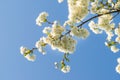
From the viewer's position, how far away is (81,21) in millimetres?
12273

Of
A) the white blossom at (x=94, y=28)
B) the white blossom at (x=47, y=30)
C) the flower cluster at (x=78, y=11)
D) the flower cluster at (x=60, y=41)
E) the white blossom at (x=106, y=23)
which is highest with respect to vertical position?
the white blossom at (x=94, y=28)

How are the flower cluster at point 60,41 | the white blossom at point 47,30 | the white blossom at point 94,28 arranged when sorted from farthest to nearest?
the white blossom at point 94,28 → the white blossom at point 47,30 → the flower cluster at point 60,41

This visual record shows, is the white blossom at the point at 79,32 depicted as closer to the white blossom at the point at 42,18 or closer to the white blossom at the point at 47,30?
the white blossom at the point at 47,30

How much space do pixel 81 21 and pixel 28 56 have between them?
2.22m

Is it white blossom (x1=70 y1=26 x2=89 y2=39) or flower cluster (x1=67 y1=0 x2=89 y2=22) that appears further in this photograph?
flower cluster (x1=67 y1=0 x2=89 y2=22)

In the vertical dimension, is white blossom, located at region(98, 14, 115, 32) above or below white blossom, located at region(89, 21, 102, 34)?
below

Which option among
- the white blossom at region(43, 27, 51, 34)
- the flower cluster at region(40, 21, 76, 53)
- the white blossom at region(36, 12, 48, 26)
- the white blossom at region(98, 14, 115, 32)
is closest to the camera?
the flower cluster at region(40, 21, 76, 53)

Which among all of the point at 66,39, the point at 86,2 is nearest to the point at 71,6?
the point at 86,2

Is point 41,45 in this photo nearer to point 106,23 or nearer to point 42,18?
point 42,18

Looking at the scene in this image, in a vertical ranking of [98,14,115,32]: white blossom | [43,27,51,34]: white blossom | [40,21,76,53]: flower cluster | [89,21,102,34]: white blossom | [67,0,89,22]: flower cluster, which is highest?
[89,21,102,34]: white blossom

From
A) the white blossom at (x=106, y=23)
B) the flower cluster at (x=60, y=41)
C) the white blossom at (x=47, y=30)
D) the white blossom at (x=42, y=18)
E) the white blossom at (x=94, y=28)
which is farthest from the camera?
the white blossom at (x=94, y=28)

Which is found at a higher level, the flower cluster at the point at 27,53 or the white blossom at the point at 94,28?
the white blossom at the point at 94,28

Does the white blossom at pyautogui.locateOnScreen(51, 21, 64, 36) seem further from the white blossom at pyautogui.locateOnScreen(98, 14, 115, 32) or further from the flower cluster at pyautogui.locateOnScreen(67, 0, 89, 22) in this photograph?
the white blossom at pyautogui.locateOnScreen(98, 14, 115, 32)

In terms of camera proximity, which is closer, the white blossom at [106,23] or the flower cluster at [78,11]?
the flower cluster at [78,11]
